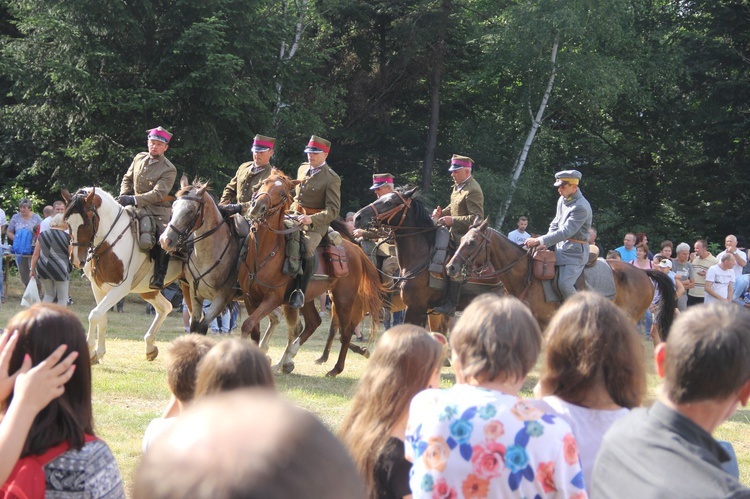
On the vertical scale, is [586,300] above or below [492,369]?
above

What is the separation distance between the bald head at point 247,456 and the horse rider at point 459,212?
11.5 meters

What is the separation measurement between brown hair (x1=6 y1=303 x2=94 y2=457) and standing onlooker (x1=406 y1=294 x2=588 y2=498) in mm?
1092

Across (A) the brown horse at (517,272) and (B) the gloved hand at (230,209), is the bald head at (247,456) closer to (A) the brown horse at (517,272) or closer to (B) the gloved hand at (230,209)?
(B) the gloved hand at (230,209)

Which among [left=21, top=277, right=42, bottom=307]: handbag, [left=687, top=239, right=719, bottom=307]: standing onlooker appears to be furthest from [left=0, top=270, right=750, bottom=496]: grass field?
[left=687, top=239, right=719, bottom=307]: standing onlooker

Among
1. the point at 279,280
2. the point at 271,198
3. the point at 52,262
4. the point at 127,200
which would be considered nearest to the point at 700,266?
the point at 279,280

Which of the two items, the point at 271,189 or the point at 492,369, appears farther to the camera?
the point at 271,189

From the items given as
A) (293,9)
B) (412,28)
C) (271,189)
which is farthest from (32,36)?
(271,189)

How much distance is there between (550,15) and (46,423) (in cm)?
2920

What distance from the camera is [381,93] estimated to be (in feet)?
106

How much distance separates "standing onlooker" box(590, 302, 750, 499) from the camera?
2365 millimetres

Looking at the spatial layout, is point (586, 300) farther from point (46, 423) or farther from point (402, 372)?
point (46, 423)

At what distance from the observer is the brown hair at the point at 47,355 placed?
9.39ft

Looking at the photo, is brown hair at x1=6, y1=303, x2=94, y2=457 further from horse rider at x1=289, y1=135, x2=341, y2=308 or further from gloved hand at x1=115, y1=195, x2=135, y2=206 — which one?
gloved hand at x1=115, y1=195, x2=135, y2=206

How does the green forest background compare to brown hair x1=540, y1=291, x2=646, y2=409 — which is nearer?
brown hair x1=540, y1=291, x2=646, y2=409
